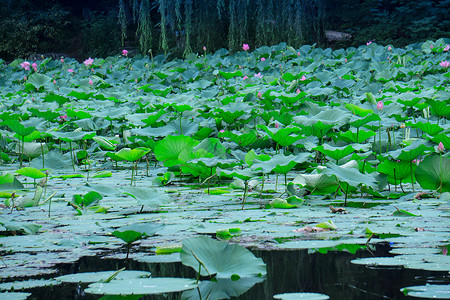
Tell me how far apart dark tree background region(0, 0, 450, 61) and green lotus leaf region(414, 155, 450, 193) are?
252 inches

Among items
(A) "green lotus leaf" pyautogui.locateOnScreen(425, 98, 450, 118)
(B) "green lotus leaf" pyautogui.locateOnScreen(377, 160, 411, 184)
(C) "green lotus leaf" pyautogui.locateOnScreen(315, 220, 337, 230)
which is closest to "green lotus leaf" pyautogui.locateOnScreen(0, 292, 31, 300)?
(C) "green lotus leaf" pyautogui.locateOnScreen(315, 220, 337, 230)

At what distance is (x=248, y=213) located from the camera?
185 cm

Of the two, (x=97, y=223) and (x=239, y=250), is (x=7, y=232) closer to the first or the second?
(x=97, y=223)

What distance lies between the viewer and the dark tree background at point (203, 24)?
8398mm

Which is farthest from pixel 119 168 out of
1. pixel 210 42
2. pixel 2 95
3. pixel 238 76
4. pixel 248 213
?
pixel 210 42

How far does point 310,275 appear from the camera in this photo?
111cm

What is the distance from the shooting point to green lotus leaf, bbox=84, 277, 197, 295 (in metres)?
1.01

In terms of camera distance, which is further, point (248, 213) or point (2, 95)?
point (2, 95)

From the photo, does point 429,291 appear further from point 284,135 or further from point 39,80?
point 39,80

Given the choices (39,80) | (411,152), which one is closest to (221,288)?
(411,152)

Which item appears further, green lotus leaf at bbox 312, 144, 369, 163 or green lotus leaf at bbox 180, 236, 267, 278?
green lotus leaf at bbox 312, 144, 369, 163

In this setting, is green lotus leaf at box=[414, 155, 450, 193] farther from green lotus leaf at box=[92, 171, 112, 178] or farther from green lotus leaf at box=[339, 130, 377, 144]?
green lotus leaf at box=[92, 171, 112, 178]

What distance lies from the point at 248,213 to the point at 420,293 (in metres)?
0.94

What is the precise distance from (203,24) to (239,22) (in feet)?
2.53
